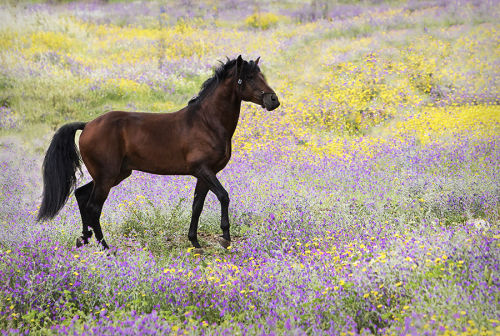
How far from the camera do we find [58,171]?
6227 mm

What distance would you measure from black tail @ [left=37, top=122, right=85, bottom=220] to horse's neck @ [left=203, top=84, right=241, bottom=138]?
1.60 meters

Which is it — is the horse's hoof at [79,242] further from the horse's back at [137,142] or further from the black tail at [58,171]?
the horse's back at [137,142]

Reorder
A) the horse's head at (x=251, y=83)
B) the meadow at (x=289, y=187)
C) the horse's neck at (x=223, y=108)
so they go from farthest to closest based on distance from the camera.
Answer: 1. the horse's neck at (x=223, y=108)
2. the horse's head at (x=251, y=83)
3. the meadow at (x=289, y=187)

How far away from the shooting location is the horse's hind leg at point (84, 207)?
6160 mm

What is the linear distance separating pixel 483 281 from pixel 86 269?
11.2 ft

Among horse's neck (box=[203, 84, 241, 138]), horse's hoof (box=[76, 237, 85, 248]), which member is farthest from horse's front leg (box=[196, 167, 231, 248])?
horse's hoof (box=[76, 237, 85, 248])

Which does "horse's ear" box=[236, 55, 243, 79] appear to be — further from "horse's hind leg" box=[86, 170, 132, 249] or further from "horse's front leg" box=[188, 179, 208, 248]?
"horse's hind leg" box=[86, 170, 132, 249]

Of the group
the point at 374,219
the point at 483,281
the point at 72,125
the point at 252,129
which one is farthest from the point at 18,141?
the point at 483,281

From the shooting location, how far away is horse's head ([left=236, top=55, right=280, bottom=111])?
229 inches

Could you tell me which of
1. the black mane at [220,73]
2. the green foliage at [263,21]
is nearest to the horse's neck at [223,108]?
the black mane at [220,73]

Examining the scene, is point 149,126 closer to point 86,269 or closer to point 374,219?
point 86,269

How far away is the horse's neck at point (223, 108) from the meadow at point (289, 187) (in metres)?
1.39

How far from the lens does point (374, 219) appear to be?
6422 mm

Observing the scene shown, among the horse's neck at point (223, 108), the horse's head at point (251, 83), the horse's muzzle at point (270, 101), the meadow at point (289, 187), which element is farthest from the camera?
the horse's neck at point (223, 108)
